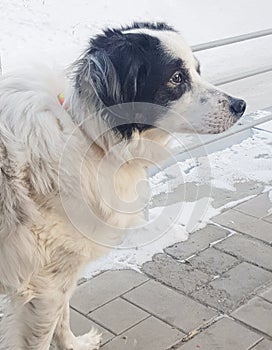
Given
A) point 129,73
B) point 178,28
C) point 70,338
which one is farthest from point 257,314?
point 178,28

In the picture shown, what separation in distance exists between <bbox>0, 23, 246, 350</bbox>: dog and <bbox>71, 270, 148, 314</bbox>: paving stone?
49 centimetres

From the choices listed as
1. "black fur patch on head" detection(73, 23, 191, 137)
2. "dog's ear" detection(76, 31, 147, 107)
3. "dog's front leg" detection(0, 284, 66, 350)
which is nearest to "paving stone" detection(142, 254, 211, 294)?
"dog's front leg" detection(0, 284, 66, 350)

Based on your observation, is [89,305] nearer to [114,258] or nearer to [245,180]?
[114,258]

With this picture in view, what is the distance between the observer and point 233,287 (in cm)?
273

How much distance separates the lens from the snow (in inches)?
119

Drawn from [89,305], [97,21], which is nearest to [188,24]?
[97,21]

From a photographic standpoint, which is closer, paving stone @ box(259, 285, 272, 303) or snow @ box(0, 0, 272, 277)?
paving stone @ box(259, 285, 272, 303)

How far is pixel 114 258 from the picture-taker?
2961 millimetres

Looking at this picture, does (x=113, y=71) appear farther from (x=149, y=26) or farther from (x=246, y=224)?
(x=246, y=224)

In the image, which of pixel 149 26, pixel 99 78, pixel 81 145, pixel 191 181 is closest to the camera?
pixel 99 78

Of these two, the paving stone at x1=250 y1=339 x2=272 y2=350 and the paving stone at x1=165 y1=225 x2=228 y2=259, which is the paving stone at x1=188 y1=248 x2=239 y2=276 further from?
the paving stone at x1=250 y1=339 x2=272 y2=350

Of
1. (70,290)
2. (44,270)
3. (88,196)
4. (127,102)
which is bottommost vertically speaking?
(70,290)

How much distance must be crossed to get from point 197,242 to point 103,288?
0.60 m

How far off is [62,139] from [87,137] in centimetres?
9
